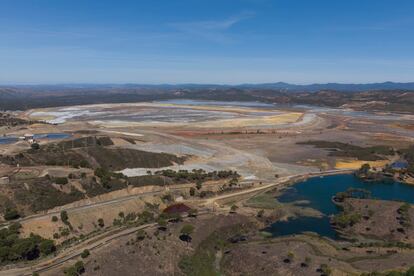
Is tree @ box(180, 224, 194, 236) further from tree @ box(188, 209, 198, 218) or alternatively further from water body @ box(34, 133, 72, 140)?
water body @ box(34, 133, 72, 140)

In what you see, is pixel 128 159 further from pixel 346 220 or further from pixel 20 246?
pixel 346 220

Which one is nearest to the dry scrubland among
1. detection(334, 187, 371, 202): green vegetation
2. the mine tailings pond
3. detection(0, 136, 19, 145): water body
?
the mine tailings pond

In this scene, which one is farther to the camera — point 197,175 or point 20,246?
point 197,175

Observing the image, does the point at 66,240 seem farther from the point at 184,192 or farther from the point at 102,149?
the point at 102,149

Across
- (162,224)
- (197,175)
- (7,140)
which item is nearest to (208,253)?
(162,224)

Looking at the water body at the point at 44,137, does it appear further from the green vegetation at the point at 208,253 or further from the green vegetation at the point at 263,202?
the green vegetation at the point at 208,253

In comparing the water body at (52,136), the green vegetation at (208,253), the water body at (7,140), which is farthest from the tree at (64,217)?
the water body at (52,136)

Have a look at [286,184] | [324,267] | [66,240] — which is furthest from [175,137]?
[324,267]
